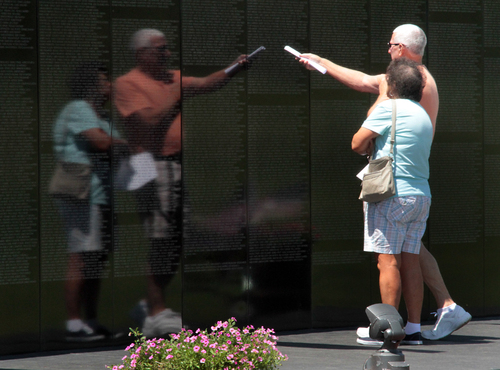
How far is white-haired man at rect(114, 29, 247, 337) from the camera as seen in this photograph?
6.16 meters

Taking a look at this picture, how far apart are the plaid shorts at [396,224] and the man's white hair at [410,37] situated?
114 centimetres

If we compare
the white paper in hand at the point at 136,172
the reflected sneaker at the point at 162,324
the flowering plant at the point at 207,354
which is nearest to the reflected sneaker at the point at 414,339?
the reflected sneaker at the point at 162,324

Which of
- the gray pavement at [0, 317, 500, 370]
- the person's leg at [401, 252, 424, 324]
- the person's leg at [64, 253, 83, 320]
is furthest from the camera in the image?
the person's leg at [64, 253, 83, 320]

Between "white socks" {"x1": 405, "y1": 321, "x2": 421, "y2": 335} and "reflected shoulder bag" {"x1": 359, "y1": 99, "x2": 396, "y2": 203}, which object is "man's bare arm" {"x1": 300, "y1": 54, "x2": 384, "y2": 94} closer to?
"reflected shoulder bag" {"x1": 359, "y1": 99, "x2": 396, "y2": 203}

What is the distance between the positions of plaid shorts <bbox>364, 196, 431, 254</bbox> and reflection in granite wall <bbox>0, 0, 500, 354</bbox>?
1139 mm

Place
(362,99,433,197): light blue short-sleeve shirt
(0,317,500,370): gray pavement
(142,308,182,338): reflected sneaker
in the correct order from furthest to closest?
(142,308,182,338): reflected sneaker < (362,99,433,197): light blue short-sleeve shirt < (0,317,500,370): gray pavement

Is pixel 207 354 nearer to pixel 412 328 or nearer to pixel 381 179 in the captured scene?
pixel 381 179

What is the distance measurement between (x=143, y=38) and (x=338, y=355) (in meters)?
2.71

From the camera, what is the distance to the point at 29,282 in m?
5.87

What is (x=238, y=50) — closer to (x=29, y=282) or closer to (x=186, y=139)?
(x=186, y=139)

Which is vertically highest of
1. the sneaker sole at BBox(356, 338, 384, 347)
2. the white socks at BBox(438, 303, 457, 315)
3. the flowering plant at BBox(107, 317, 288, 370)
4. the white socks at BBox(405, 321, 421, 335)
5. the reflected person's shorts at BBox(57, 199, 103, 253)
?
the reflected person's shorts at BBox(57, 199, 103, 253)

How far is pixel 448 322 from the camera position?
6.29m

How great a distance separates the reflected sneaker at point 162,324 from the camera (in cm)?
623

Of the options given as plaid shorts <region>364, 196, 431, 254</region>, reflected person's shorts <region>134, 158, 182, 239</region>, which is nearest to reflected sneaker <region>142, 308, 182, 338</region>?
reflected person's shorts <region>134, 158, 182, 239</region>
